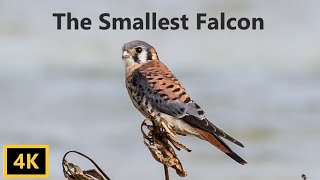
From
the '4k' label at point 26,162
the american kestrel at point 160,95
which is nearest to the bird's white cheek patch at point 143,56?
the american kestrel at point 160,95

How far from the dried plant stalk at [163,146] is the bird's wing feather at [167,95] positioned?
1079 mm

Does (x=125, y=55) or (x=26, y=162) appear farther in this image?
(x=125, y=55)

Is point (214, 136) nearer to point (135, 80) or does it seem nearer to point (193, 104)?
point (193, 104)

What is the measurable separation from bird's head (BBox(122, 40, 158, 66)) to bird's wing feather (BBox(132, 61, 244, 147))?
0.12 ft

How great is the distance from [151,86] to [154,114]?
0.22 metres

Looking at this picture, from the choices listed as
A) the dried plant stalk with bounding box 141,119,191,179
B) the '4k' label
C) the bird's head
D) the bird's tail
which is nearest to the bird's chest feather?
the bird's head

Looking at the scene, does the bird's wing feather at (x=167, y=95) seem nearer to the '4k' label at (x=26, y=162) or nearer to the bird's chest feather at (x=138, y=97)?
the bird's chest feather at (x=138, y=97)

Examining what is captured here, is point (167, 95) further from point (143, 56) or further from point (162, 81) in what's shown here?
point (143, 56)

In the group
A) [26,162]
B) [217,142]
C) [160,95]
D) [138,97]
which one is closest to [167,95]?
[160,95]

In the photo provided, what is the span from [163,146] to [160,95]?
1524 millimetres

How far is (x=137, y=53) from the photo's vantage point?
13.8 ft

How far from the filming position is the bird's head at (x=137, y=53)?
13.5 ft

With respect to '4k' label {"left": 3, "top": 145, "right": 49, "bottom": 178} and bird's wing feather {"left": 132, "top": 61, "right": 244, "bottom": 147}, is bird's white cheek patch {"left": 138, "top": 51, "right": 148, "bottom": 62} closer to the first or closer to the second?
bird's wing feather {"left": 132, "top": 61, "right": 244, "bottom": 147}

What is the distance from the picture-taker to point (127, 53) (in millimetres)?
4133
